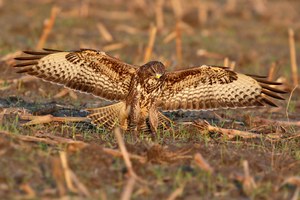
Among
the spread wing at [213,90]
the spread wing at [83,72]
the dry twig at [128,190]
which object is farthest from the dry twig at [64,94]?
the dry twig at [128,190]

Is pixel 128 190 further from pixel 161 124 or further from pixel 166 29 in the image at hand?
pixel 166 29

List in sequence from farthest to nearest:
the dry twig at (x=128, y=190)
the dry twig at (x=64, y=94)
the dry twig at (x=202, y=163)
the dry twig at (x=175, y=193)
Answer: the dry twig at (x=64, y=94), the dry twig at (x=202, y=163), the dry twig at (x=175, y=193), the dry twig at (x=128, y=190)

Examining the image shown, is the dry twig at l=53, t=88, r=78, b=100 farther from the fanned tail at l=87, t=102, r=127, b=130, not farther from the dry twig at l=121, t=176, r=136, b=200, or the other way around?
the dry twig at l=121, t=176, r=136, b=200

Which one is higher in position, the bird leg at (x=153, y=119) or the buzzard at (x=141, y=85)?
the buzzard at (x=141, y=85)

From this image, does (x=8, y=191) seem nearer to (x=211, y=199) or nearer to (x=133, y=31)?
(x=211, y=199)

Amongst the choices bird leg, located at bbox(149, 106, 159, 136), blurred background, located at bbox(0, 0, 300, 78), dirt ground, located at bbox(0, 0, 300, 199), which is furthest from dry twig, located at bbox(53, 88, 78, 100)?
bird leg, located at bbox(149, 106, 159, 136)

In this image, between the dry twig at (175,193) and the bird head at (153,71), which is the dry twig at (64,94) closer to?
the bird head at (153,71)

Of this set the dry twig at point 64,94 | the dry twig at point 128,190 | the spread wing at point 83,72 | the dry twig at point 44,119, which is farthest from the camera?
the dry twig at point 64,94
